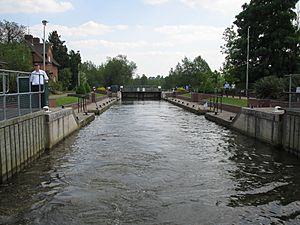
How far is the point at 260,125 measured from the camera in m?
17.5

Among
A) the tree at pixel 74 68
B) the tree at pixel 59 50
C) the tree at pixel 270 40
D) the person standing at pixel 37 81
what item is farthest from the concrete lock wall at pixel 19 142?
the tree at pixel 59 50

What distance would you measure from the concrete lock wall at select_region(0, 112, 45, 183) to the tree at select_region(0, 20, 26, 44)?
148 ft

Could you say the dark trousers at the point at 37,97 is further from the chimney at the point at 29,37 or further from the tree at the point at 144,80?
the tree at the point at 144,80

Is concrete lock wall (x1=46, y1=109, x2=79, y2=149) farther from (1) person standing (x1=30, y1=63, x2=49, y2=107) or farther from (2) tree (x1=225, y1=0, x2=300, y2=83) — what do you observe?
(2) tree (x1=225, y1=0, x2=300, y2=83)

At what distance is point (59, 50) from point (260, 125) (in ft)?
224

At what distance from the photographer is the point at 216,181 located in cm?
1042

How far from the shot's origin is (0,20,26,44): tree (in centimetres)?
5397

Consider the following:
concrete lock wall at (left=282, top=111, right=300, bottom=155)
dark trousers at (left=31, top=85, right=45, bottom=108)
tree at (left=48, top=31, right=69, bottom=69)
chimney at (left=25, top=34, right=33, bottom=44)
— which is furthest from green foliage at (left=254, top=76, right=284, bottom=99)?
tree at (left=48, top=31, right=69, bottom=69)

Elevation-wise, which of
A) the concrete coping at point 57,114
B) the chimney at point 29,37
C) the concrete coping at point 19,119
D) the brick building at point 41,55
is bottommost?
the concrete coping at point 57,114

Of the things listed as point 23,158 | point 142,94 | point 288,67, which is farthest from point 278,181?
point 142,94

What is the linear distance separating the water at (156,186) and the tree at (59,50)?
212ft

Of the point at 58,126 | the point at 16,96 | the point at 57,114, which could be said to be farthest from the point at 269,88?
the point at 16,96

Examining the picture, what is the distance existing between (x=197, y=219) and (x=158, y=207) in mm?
1049

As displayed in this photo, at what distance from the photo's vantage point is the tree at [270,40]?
4341 cm
